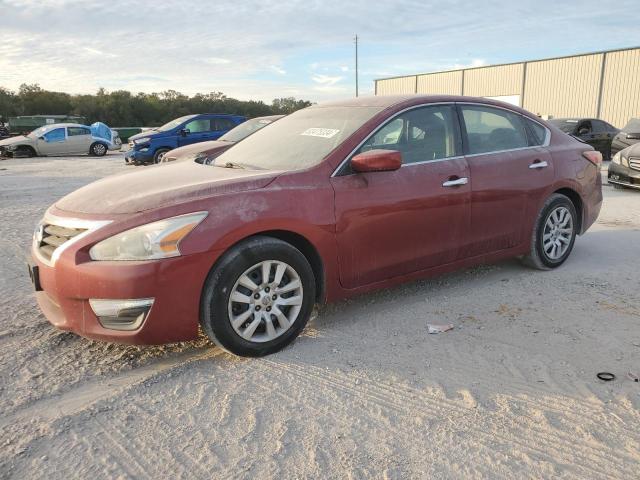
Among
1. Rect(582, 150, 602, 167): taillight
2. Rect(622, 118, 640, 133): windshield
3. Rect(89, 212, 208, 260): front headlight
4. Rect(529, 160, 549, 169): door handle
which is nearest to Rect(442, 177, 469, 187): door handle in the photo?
Rect(529, 160, 549, 169): door handle

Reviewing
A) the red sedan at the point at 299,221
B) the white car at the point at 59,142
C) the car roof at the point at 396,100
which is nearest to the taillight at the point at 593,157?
the red sedan at the point at 299,221

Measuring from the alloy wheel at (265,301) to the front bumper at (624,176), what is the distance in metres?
8.63

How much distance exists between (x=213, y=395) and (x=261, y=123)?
9384mm

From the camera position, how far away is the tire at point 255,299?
3.10m

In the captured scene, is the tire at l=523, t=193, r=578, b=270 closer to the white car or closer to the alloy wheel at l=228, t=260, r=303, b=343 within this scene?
the alloy wheel at l=228, t=260, r=303, b=343

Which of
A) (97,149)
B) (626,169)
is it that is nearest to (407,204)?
(626,169)

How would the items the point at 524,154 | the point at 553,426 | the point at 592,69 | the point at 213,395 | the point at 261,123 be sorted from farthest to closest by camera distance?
1. the point at 592,69
2. the point at 261,123
3. the point at 524,154
4. the point at 213,395
5. the point at 553,426

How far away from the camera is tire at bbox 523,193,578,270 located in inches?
193

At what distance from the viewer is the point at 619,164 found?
10.1 meters

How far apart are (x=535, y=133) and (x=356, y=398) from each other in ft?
10.8

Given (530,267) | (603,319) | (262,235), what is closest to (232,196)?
(262,235)

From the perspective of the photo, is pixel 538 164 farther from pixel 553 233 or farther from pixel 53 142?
pixel 53 142

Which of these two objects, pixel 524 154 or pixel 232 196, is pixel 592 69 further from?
pixel 232 196

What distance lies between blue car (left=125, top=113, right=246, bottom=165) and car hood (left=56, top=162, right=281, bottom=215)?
12.5 metres
